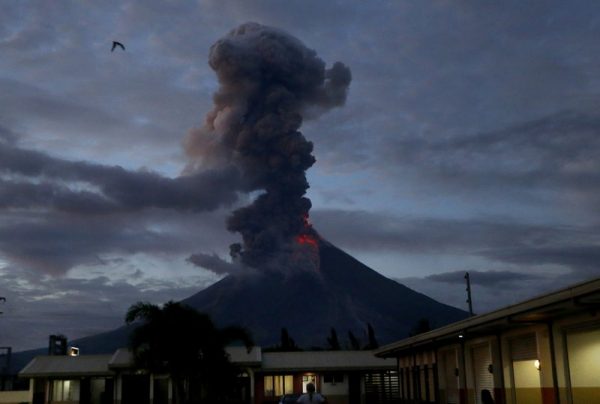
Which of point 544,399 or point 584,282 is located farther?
point 544,399

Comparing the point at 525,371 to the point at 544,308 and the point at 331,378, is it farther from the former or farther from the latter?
the point at 331,378

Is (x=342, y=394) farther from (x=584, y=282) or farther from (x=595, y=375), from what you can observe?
(x=584, y=282)

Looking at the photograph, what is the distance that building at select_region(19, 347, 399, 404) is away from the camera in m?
46.2

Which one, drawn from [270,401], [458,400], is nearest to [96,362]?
[270,401]

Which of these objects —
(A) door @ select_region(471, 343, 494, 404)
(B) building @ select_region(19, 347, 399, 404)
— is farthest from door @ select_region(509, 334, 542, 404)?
(B) building @ select_region(19, 347, 399, 404)

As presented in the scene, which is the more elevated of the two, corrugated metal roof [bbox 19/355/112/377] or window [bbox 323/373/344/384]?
corrugated metal roof [bbox 19/355/112/377]

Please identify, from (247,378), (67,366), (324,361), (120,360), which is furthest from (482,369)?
(67,366)

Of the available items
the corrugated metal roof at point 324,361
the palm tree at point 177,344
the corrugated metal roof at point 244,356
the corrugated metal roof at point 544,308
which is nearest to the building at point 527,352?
the corrugated metal roof at point 544,308

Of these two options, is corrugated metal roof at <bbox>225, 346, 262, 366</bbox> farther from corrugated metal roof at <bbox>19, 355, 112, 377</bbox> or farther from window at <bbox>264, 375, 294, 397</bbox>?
corrugated metal roof at <bbox>19, 355, 112, 377</bbox>

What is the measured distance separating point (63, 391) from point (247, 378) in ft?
38.7

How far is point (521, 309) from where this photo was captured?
757 inches

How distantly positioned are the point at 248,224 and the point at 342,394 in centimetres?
8255

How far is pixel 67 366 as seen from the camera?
4706 centimetres

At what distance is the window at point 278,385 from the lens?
162 ft
